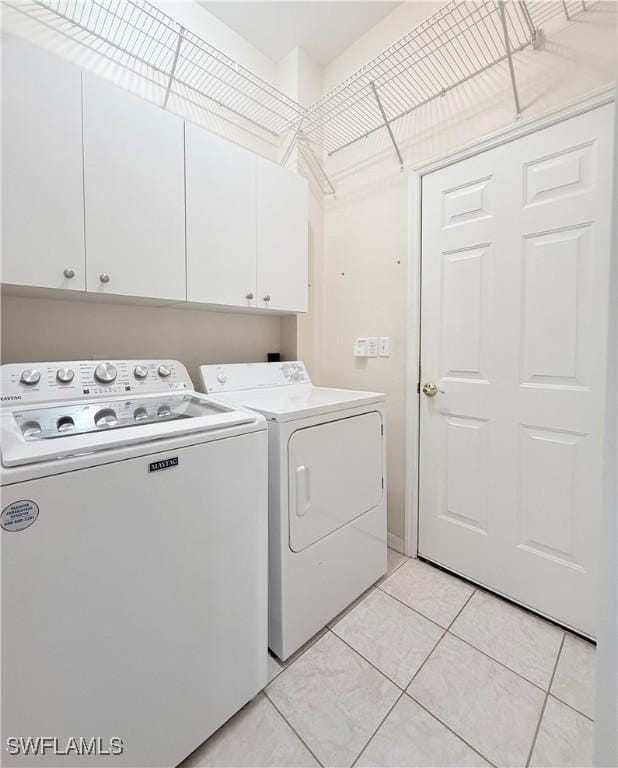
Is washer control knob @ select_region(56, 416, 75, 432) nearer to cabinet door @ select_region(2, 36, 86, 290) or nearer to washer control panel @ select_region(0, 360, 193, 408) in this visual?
washer control panel @ select_region(0, 360, 193, 408)

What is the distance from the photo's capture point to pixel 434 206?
183 cm

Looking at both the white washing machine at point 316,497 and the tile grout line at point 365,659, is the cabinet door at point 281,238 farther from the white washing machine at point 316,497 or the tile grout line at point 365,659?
the tile grout line at point 365,659

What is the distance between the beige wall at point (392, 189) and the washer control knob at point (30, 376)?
1.39 m

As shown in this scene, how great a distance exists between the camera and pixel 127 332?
1.73 metres

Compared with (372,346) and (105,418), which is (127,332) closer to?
(105,418)

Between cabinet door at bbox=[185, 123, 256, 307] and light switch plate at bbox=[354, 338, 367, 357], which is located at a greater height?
cabinet door at bbox=[185, 123, 256, 307]

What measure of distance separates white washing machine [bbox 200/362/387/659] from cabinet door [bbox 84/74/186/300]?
53 centimetres

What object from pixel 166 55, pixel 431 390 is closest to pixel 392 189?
pixel 431 390

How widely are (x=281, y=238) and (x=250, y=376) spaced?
2.57ft

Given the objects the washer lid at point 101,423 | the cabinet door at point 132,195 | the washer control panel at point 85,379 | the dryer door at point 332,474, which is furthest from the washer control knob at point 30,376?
the dryer door at point 332,474

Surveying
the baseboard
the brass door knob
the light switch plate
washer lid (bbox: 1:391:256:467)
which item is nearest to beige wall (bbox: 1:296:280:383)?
washer lid (bbox: 1:391:256:467)

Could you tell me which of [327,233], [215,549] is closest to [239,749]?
[215,549]

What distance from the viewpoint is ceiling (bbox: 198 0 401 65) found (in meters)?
1.86

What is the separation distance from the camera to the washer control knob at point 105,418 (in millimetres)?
1171
